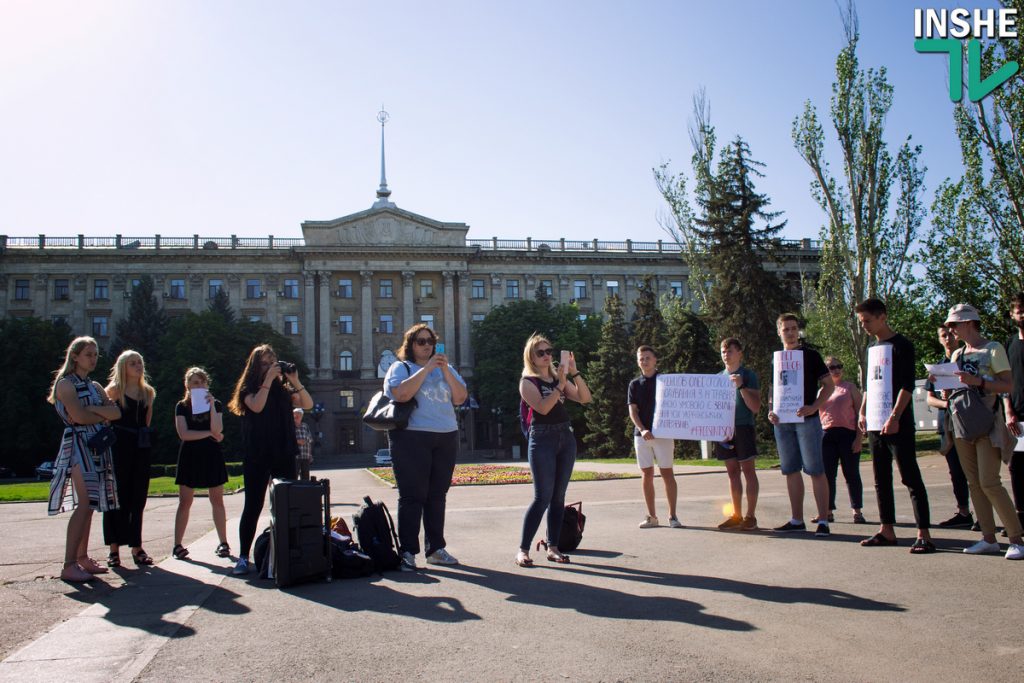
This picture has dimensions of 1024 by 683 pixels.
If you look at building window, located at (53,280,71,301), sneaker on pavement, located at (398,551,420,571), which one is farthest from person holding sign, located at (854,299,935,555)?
building window, located at (53,280,71,301)

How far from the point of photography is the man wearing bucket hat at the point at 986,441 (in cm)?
741

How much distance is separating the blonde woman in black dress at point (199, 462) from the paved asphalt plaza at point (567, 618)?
0.36 m

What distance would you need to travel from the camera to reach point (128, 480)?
29.1 ft

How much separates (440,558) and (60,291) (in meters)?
82.5

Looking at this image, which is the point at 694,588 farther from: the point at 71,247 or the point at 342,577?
the point at 71,247

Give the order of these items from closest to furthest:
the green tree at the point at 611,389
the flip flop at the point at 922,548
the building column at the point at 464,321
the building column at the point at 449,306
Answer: the flip flop at the point at 922,548
the green tree at the point at 611,389
the building column at the point at 464,321
the building column at the point at 449,306

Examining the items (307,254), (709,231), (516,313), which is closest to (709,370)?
(709,231)

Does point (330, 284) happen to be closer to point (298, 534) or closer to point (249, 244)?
point (249, 244)

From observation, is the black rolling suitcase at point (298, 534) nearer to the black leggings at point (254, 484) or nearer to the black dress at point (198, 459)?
the black leggings at point (254, 484)

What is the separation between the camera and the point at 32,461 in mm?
64250

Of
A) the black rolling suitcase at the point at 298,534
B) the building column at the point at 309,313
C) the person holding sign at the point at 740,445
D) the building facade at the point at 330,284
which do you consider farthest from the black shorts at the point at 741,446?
the building column at the point at 309,313

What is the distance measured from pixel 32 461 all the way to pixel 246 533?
65.4m

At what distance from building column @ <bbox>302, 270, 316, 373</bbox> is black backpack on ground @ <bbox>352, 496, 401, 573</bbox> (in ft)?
245

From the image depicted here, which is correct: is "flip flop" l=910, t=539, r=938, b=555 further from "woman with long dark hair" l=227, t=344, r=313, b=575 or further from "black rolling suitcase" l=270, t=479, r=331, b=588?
"woman with long dark hair" l=227, t=344, r=313, b=575
